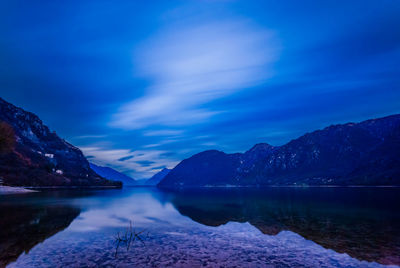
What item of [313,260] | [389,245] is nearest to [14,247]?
[313,260]

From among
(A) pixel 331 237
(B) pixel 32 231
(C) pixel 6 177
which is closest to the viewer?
(A) pixel 331 237

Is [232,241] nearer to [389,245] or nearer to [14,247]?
[389,245]

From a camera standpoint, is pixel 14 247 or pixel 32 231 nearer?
pixel 14 247

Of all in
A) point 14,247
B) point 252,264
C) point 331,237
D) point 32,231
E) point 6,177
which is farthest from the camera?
point 6,177

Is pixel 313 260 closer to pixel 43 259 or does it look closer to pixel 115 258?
pixel 115 258

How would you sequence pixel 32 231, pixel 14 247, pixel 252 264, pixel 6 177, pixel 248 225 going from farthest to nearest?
1. pixel 6 177
2. pixel 248 225
3. pixel 32 231
4. pixel 14 247
5. pixel 252 264

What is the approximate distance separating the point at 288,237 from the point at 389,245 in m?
9.38

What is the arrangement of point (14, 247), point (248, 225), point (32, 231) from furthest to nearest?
point (248, 225), point (32, 231), point (14, 247)

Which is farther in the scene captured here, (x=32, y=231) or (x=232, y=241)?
(x=32, y=231)

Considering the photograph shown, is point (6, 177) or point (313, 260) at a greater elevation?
point (6, 177)

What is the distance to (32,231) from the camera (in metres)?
31.9

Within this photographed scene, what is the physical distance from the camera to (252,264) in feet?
63.5

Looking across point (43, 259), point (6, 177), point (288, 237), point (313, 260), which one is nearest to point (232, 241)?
point (288, 237)

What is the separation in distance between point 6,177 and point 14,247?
211298mm
